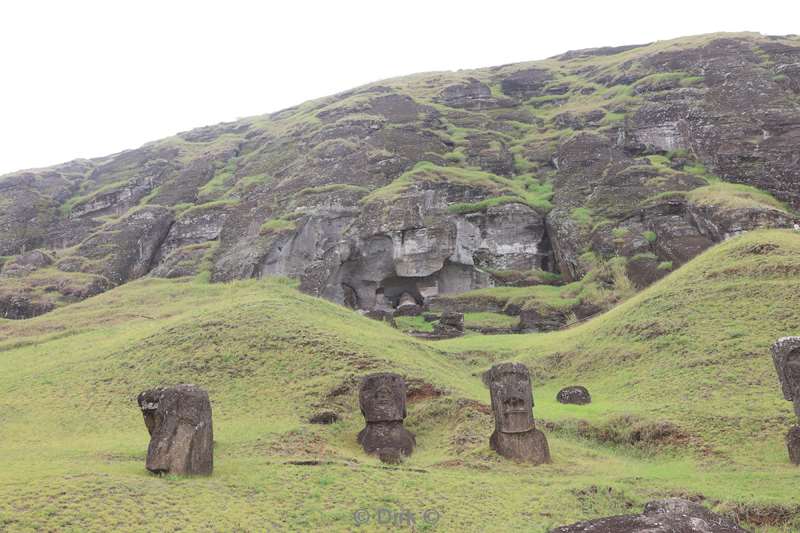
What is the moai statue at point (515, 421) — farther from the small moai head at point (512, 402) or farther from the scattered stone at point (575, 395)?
the scattered stone at point (575, 395)

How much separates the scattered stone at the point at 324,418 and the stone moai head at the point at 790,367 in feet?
37.1

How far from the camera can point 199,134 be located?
313 ft

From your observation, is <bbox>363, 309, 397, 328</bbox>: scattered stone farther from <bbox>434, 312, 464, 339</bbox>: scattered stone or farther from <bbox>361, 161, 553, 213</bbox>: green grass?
<bbox>361, 161, 553, 213</bbox>: green grass

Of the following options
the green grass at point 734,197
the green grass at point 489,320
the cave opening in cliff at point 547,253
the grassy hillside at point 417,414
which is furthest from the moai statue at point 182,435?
the cave opening in cliff at point 547,253

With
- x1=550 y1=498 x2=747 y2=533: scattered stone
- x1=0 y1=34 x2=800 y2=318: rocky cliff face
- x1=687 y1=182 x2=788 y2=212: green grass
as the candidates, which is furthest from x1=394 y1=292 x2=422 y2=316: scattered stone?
x1=550 y1=498 x2=747 y2=533: scattered stone

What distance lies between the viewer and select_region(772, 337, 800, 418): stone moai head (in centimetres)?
1327

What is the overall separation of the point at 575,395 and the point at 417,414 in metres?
5.34

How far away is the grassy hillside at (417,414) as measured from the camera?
1077 centimetres

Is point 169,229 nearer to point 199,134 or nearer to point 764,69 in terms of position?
point 199,134

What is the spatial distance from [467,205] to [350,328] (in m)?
24.7

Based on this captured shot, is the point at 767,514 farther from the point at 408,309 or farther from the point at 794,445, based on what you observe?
the point at 408,309

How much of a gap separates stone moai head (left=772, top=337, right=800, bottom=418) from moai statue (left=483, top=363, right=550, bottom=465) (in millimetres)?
5354

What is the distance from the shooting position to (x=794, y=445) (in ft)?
43.4

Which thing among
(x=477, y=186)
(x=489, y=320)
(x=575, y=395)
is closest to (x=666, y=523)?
(x=575, y=395)
